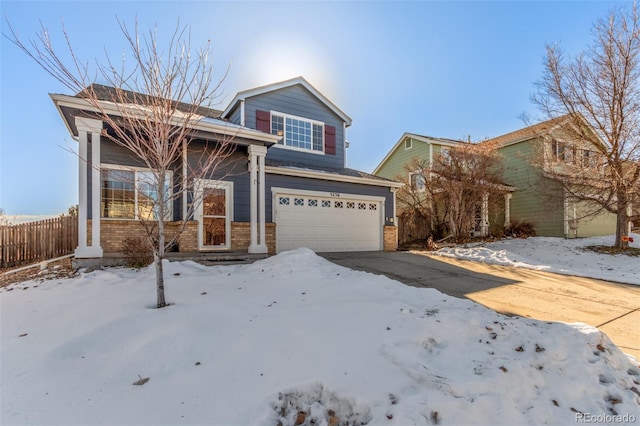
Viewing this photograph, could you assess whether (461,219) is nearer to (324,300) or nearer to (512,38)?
(512,38)

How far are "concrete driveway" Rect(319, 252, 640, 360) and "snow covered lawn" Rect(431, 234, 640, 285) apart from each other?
2.38 feet

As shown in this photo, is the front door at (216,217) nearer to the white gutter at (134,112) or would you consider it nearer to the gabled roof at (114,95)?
the white gutter at (134,112)

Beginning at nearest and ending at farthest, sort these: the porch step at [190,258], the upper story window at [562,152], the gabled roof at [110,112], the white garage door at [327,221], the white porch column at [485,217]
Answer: the gabled roof at [110,112] → the porch step at [190,258] → the white garage door at [327,221] → the upper story window at [562,152] → the white porch column at [485,217]

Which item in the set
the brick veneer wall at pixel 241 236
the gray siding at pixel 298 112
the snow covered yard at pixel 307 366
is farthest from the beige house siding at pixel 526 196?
the snow covered yard at pixel 307 366

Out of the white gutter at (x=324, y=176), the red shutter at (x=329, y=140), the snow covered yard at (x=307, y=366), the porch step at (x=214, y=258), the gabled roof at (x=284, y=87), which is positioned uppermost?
the gabled roof at (x=284, y=87)

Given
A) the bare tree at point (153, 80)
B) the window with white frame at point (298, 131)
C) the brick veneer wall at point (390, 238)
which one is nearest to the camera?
the bare tree at point (153, 80)

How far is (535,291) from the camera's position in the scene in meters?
5.57

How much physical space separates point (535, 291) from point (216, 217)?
807 centimetres

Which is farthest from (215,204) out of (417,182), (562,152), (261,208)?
(562,152)

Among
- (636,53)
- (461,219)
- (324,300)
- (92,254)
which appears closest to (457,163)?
(461,219)

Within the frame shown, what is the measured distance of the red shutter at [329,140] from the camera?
41.5 ft

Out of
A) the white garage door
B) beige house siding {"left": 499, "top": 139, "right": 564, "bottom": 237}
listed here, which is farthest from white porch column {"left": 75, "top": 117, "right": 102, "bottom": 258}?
beige house siding {"left": 499, "top": 139, "right": 564, "bottom": 237}

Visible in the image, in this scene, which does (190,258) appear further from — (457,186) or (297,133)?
(457,186)

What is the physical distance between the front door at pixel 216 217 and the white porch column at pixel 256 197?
0.75 meters
